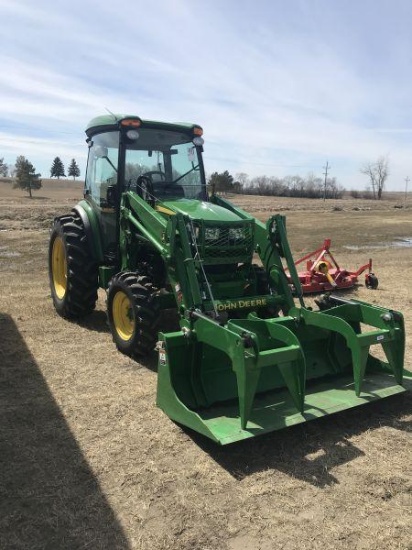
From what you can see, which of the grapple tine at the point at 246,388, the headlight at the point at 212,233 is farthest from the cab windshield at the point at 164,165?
the grapple tine at the point at 246,388

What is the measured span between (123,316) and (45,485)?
2.66 m

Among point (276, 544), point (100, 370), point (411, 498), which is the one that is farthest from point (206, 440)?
point (100, 370)

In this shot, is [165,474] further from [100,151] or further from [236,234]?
[100,151]

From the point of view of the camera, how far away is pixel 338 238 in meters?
19.9

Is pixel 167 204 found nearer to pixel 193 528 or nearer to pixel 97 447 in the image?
pixel 97 447

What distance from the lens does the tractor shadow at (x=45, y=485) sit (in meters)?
2.94

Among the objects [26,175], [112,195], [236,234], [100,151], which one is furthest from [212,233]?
[26,175]

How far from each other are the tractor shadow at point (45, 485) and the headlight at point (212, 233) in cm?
230

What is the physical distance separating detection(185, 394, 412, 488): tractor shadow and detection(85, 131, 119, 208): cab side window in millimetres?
3918

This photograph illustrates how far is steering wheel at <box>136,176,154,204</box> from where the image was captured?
6352mm

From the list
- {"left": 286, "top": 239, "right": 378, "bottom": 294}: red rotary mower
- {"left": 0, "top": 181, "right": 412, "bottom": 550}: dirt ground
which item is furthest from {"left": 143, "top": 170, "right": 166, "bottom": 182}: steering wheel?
{"left": 286, "top": 239, "right": 378, "bottom": 294}: red rotary mower

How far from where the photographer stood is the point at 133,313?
5.45m

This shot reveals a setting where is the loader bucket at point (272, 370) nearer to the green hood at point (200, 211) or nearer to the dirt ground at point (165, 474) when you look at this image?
the dirt ground at point (165, 474)

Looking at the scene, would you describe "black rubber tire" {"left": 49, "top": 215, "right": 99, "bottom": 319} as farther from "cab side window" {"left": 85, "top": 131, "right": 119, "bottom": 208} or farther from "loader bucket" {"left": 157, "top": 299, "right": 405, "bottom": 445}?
"loader bucket" {"left": 157, "top": 299, "right": 405, "bottom": 445}
